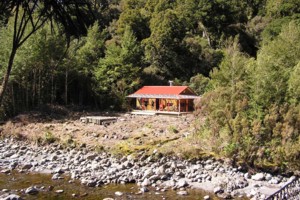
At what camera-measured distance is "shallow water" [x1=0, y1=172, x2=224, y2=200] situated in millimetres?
9445

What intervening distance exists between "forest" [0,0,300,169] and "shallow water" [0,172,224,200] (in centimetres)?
301

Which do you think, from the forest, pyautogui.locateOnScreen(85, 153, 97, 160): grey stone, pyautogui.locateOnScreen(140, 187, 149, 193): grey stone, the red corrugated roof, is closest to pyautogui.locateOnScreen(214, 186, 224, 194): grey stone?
the forest

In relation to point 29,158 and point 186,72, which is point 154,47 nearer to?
point 186,72

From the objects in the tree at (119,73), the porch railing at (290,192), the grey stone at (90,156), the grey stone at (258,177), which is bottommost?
the grey stone at (258,177)

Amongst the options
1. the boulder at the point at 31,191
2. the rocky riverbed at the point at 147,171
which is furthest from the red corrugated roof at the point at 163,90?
the boulder at the point at 31,191

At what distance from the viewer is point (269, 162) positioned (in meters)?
11.2

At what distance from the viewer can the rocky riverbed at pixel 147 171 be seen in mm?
10117

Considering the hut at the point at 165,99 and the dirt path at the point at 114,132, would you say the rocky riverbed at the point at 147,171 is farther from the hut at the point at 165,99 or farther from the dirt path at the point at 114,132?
the hut at the point at 165,99

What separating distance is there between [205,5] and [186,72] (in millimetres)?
8125

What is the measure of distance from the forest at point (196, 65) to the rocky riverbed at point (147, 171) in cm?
84

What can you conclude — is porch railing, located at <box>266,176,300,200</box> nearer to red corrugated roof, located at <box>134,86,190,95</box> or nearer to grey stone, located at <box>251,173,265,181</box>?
grey stone, located at <box>251,173,265,181</box>

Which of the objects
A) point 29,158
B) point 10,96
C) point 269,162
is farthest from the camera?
point 10,96

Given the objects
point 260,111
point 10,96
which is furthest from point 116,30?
point 260,111

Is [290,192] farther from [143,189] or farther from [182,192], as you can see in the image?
[143,189]
